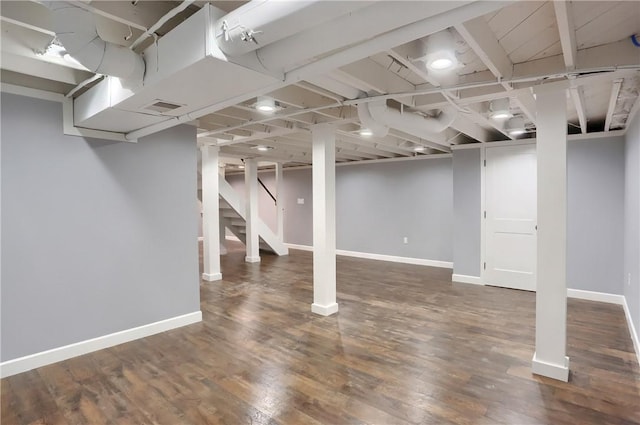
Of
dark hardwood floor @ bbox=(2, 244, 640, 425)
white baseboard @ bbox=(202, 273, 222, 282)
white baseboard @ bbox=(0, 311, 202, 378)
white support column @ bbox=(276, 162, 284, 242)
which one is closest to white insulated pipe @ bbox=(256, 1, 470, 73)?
dark hardwood floor @ bbox=(2, 244, 640, 425)

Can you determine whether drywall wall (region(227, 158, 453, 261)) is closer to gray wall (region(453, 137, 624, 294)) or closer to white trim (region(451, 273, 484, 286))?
white trim (region(451, 273, 484, 286))

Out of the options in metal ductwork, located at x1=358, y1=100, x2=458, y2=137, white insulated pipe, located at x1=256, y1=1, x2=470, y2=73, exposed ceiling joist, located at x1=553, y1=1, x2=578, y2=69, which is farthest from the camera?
metal ductwork, located at x1=358, y1=100, x2=458, y2=137

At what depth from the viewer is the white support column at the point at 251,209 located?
7.27 m

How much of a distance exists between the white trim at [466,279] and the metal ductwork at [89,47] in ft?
17.1

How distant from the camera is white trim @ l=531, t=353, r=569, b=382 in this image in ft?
8.24

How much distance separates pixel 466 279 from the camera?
5562 mm

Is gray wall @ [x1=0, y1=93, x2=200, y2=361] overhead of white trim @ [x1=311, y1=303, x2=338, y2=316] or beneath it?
overhead

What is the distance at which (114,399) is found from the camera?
2320 mm

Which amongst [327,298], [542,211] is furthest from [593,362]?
[327,298]

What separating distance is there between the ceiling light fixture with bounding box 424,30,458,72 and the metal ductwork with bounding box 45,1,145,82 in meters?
1.66

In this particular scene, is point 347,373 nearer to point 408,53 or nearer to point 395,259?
point 408,53

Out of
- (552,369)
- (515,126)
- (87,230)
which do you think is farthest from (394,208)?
(87,230)

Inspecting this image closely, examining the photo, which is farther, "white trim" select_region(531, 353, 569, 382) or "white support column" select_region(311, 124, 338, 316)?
"white support column" select_region(311, 124, 338, 316)

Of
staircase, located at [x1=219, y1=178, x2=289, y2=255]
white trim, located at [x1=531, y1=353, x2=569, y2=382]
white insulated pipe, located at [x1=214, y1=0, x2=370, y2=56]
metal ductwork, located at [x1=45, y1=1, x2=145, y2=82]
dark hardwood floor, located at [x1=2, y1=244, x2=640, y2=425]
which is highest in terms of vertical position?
metal ductwork, located at [x1=45, y1=1, x2=145, y2=82]
